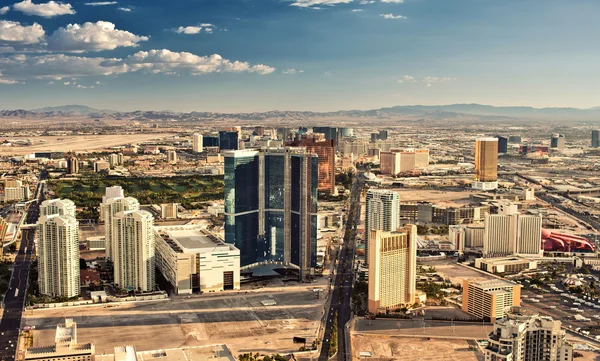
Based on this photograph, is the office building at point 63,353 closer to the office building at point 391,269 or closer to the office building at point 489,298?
the office building at point 391,269

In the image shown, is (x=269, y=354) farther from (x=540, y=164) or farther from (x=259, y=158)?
(x=540, y=164)

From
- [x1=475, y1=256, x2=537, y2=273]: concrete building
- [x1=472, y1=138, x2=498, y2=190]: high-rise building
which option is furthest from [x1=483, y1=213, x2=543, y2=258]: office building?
[x1=472, y1=138, x2=498, y2=190]: high-rise building

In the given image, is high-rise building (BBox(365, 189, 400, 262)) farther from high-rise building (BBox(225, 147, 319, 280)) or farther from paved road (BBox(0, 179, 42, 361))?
paved road (BBox(0, 179, 42, 361))

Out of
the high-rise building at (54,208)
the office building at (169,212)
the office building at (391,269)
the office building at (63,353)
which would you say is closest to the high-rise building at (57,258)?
the high-rise building at (54,208)

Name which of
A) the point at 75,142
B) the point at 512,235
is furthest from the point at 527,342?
the point at 75,142

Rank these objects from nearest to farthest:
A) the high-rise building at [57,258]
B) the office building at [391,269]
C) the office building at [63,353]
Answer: the office building at [63,353], the office building at [391,269], the high-rise building at [57,258]

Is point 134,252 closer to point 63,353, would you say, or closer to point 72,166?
point 63,353
